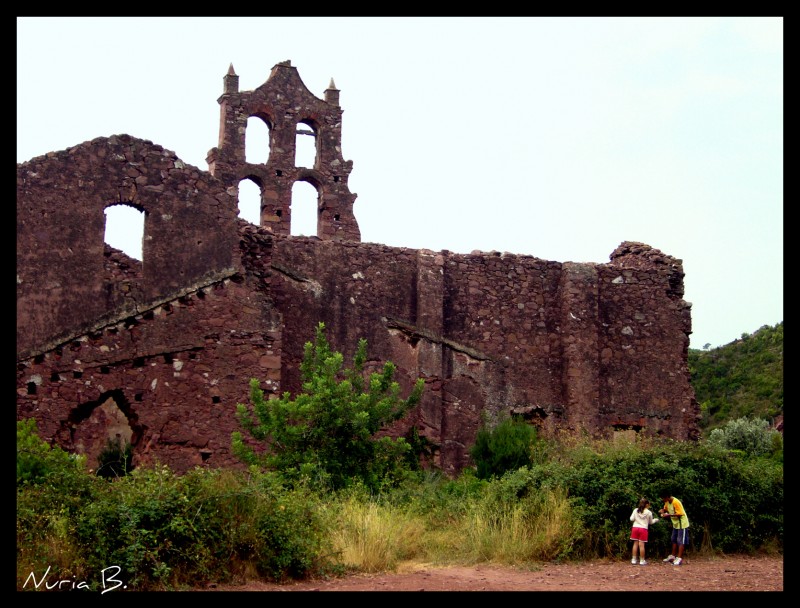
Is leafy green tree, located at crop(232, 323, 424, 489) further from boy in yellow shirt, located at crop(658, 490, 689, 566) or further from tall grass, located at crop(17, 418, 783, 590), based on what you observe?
boy in yellow shirt, located at crop(658, 490, 689, 566)

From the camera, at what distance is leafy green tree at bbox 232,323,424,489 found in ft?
50.5

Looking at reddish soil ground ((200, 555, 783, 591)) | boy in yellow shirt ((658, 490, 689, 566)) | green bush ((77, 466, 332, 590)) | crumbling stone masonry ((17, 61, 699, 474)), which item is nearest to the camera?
green bush ((77, 466, 332, 590))

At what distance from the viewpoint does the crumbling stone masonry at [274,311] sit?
648 inches

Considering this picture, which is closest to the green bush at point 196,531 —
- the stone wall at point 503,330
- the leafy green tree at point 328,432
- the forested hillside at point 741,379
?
the leafy green tree at point 328,432

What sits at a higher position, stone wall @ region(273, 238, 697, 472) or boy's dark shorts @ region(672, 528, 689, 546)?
stone wall @ region(273, 238, 697, 472)

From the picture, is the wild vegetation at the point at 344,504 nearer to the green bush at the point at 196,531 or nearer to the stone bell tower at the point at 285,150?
the green bush at the point at 196,531

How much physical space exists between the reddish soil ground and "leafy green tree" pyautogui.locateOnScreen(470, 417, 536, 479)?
489cm

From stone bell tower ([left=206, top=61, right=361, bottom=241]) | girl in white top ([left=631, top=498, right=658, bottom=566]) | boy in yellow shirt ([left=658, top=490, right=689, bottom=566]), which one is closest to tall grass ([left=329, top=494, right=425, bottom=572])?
girl in white top ([left=631, top=498, right=658, bottom=566])

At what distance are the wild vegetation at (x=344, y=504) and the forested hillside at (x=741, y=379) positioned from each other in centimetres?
1759

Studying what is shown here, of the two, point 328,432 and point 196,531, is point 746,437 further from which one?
point 196,531

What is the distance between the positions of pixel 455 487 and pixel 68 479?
6.82 metres

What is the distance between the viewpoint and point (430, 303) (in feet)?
68.6

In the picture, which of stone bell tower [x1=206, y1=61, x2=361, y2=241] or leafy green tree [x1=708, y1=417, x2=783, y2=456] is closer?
stone bell tower [x1=206, y1=61, x2=361, y2=241]

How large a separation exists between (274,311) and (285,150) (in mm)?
9268
